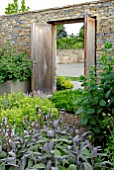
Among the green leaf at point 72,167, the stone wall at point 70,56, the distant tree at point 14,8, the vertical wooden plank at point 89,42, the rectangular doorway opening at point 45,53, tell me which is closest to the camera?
the green leaf at point 72,167

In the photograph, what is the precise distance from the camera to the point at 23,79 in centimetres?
663

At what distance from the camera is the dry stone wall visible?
19.9 feet

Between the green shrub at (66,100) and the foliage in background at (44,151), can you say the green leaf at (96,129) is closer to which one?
the foliage in background at (44,151)

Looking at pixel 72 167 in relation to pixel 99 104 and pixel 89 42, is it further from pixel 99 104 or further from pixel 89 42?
pixel 89 42

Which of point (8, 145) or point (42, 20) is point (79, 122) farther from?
point (42, 20)

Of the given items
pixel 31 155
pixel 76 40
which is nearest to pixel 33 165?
pixel 31 155

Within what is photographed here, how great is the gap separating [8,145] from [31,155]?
0.67ft

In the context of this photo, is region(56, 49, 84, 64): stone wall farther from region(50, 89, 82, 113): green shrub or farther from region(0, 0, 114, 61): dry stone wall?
region(50, 89, 82, 113): green shrub

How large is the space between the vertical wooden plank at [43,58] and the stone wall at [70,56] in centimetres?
968

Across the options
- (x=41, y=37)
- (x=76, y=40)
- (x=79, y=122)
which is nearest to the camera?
(x=79, y=122)

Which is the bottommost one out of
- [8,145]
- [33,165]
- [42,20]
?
[33,165]

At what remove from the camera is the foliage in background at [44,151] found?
189 centimetres

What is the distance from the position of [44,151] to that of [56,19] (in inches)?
209

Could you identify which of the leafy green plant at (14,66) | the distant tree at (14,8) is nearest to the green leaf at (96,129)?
the leafy green plant at (14,66)
